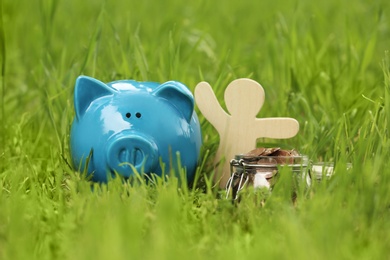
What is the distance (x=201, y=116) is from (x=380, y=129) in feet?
2.33

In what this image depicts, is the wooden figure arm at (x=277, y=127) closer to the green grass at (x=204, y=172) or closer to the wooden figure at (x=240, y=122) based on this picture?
the wooden figure at (x=240, y=122)

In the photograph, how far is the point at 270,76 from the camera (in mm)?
3766

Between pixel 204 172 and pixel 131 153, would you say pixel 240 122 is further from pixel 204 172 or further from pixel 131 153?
pixel 131 153

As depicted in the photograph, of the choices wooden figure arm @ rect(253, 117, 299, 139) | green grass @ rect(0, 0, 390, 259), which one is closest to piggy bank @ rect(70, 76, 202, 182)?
green grass @ rect(0, 0, 390, 259)

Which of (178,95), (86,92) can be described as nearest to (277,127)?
(178,95)

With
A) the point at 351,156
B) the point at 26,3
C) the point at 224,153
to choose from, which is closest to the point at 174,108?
the point at 224,153

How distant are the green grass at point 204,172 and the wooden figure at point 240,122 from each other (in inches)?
4.2

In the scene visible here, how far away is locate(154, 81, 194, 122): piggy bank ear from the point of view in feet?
8.09

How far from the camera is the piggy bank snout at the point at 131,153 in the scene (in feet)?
7.79

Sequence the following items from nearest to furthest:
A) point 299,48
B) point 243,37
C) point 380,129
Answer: point 380,129
point 299,48
point 243,37

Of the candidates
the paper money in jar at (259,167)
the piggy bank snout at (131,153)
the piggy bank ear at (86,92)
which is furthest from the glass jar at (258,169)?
the piggy bank ear at (86,92)

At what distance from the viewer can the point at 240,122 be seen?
263 cm

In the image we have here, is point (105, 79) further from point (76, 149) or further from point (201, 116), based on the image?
point (76, 149)

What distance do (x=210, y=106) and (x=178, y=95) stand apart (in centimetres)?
20
